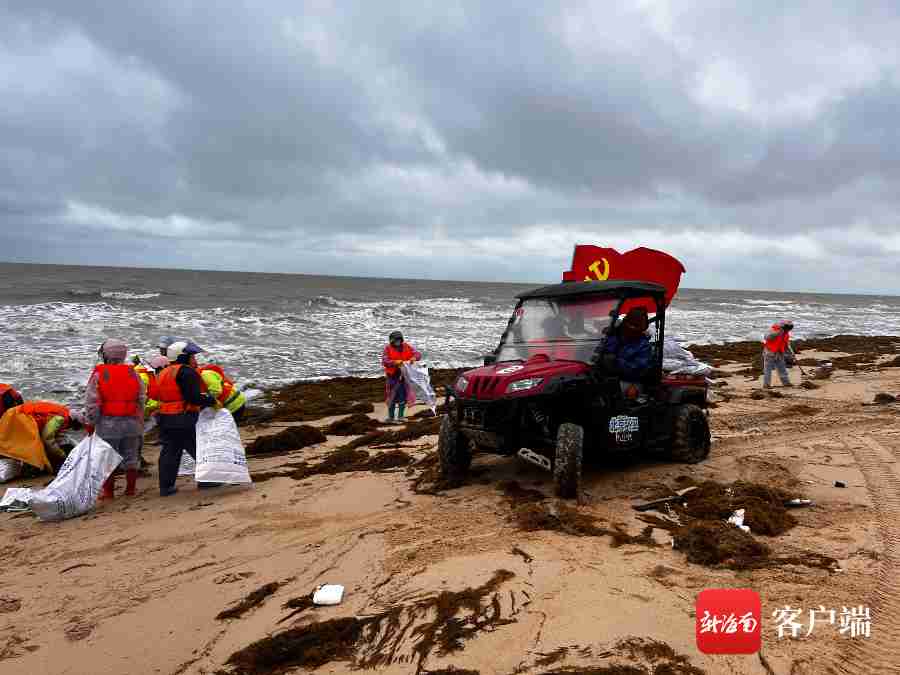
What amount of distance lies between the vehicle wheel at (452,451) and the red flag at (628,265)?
354cm

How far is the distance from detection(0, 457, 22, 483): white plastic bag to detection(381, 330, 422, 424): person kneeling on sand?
503 cm

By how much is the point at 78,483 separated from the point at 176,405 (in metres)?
1.14

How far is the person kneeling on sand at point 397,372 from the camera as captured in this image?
982cm

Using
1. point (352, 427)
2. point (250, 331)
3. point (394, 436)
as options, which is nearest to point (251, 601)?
point (394, 436)

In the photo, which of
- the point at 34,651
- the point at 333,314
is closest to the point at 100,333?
the point at 333,314

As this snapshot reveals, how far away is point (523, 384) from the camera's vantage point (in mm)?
5043

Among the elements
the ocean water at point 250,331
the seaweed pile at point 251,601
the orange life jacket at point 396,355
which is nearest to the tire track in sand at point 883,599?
the seaweed pile at point 251,601

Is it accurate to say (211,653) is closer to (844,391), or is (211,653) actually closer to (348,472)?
(348,472)

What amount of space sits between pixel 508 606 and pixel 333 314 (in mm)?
34065

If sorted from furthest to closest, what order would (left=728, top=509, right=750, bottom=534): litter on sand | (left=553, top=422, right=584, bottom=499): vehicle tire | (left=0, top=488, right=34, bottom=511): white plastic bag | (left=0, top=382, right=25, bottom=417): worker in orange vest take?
(left=0, top=382, right=25, bottom=417): worker in orange vest, (left=0, top=488, right=34, bottom=511): white plastic bag, (left=553, top=422, right=584, bottom=499): vehicle tire, (left=728, top=509, right=750, bottom=534): litter on sand

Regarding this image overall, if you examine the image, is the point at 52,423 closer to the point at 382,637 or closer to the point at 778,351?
the point at 382,637

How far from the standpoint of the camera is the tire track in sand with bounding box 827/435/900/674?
280cm

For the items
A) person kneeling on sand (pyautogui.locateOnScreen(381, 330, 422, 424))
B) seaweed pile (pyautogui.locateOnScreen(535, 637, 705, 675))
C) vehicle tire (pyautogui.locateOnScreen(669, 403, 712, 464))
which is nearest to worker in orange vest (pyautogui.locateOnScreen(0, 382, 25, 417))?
person kneeling on sand (pyautogui.locateOnScreen(381, 330, 422, 424))
